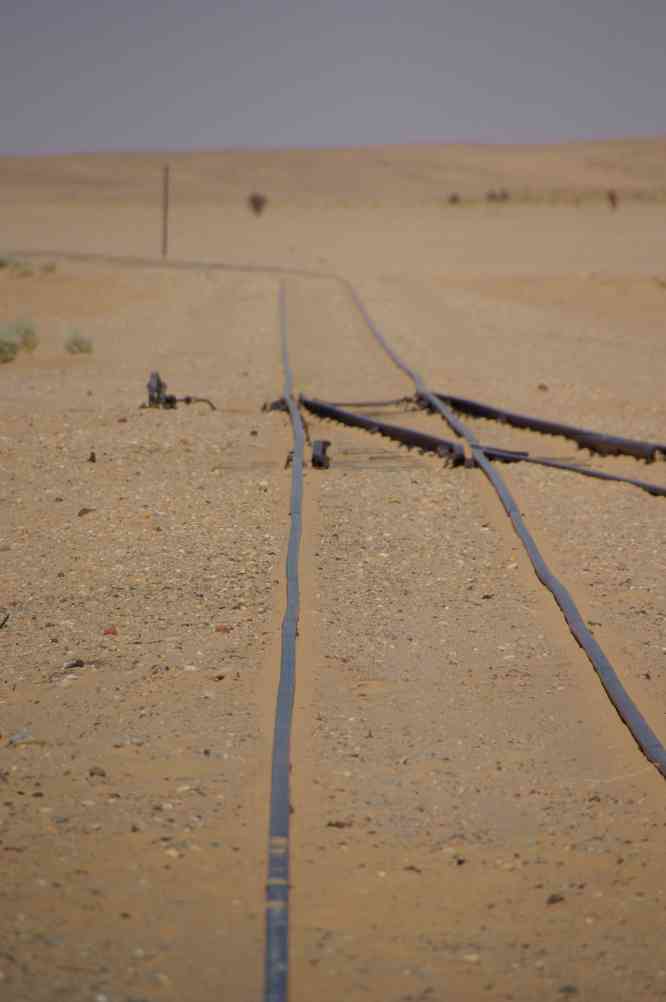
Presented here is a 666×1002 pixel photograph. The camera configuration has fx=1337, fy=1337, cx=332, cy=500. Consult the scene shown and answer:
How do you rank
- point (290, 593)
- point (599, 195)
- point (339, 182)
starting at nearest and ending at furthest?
point (290, 593) < point (599, 195) < point (339, 182)

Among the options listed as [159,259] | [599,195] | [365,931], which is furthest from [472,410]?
[599,195]

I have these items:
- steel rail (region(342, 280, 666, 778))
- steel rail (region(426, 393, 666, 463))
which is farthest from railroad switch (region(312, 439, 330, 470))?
steel rail (region(426, 393, 666, 463))

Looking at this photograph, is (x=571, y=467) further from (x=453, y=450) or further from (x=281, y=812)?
(x=281, y=812)

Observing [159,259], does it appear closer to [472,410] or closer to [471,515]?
[472,410]

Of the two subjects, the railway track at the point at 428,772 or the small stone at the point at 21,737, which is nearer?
the railway track at the point at 428,772

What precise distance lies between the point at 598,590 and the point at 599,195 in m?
112

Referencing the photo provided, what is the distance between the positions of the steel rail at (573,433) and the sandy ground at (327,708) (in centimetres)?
18

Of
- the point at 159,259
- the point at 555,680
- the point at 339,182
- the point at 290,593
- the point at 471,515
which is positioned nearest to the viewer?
the point at 555,680

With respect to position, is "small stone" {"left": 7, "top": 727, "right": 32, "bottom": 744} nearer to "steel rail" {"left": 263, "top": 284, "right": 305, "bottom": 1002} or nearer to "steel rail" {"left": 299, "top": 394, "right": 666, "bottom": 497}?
"steel rail" {"left": 263, "top": 284, "right": 305, "bottom": 1002}

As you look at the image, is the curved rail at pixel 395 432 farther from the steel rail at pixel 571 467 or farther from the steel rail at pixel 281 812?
the steel rail at pixel 281 812

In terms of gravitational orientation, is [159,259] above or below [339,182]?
below

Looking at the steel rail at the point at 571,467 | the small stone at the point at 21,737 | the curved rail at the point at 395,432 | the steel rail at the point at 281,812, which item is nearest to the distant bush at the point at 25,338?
the curved rail at the point at 395,432

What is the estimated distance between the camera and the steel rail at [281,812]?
3.99m

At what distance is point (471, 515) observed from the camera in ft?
33.2
